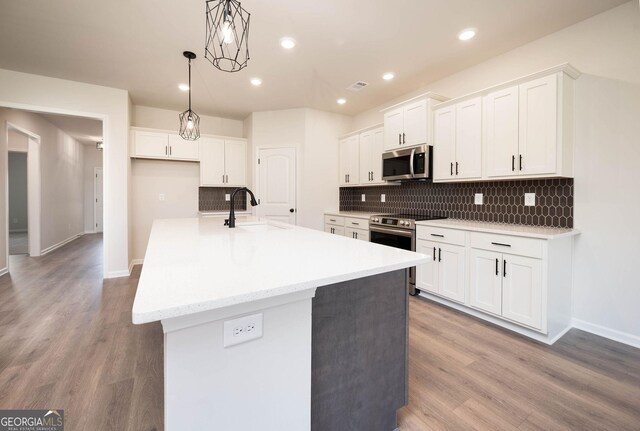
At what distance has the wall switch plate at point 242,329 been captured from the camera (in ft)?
3.05

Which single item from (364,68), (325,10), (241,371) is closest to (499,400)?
(241,371)

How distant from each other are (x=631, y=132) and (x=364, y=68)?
99.7 inches

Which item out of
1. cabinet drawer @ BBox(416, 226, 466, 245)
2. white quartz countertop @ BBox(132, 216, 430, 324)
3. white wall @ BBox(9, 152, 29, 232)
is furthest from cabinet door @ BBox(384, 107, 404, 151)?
white wall @ BBox(9, 152, 29, 232)

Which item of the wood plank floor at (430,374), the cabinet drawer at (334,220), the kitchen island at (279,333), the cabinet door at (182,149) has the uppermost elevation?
the cabinet door at (182,149)

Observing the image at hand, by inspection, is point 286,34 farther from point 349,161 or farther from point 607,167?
point 607,167

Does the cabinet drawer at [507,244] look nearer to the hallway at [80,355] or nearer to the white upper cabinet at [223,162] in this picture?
the hallway at [80,355]

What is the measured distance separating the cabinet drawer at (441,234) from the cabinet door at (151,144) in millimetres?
4195

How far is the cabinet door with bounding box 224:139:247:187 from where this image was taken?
A: 5344 mm

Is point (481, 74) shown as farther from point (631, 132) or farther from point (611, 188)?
point (611, 188)

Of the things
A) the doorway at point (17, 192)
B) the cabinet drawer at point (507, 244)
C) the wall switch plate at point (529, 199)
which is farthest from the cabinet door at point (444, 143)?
the doorway at point (17, 192)

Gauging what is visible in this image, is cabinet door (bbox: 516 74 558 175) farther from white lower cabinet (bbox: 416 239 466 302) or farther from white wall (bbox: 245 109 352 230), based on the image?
white wall (bbox: 245 109 352 230)

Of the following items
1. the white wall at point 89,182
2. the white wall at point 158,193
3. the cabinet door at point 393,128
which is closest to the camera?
the cabinet door at point 393,128

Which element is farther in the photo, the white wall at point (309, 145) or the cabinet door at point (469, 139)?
the white wall at point (309, 145)

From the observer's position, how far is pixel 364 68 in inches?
139
